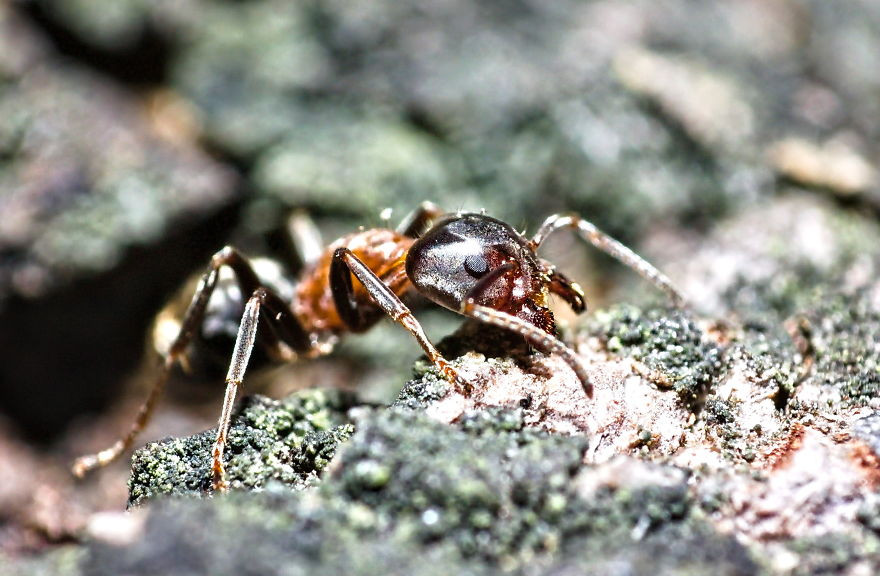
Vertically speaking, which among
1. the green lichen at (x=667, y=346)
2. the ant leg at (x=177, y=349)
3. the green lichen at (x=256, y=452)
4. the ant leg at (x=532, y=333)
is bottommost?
the ant leg at (x=177, y=349)

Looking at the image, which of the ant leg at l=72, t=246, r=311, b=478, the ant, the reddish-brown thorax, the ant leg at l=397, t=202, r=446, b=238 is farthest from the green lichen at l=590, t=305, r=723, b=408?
the ant leg at l=72, t=246, r=311, b=478

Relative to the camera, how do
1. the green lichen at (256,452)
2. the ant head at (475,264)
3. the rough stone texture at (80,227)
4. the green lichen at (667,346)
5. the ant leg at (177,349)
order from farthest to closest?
the rough stone texture at (80,227)
the ant leg at (177,349)
the ant head at (475,264)
the green lichen at (667,346)
the green lichen at (256,452)

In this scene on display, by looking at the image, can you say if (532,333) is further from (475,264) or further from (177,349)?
(177,349)

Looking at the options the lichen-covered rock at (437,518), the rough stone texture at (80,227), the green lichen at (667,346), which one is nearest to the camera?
the lichen-covered rock at (437,518)

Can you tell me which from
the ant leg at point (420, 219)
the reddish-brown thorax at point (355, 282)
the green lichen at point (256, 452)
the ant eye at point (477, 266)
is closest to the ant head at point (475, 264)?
the ant eye at point (477, 266)

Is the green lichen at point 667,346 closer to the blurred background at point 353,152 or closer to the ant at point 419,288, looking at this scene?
the ant at point 419,288

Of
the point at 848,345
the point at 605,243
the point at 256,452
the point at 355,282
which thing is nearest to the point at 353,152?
the point at 355,282

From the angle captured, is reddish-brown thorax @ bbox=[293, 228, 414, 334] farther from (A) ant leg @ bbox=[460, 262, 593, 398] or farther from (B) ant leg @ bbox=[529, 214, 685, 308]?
(A) ant leg @ bbox=[460, 262, 593, 398]
